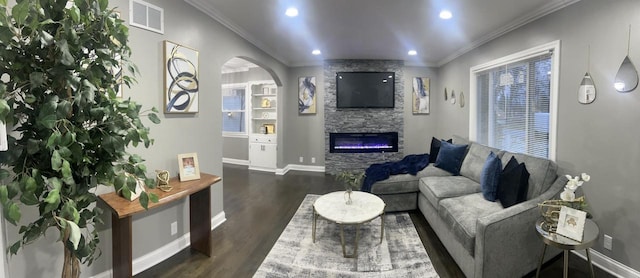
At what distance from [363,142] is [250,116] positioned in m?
2.81

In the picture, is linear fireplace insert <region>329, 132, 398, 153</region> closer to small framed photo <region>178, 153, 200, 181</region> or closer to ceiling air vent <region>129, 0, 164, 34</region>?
small framed photo <region>178, 153, 200, 181</region>

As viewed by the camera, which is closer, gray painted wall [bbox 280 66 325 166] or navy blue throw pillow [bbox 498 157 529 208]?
navy blue throw pillow [bbox 498 157 529 208]

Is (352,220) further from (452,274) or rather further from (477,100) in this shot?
(477,100)

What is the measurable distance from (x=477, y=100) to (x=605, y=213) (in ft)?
8.45

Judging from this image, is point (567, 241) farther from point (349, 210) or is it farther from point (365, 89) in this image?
point (365, 89)

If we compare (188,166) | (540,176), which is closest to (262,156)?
(188,166)

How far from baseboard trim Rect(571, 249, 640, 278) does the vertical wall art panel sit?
4.10m

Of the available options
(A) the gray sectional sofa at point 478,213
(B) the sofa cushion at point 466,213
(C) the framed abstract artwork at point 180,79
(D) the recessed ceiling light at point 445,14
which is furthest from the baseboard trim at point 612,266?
(C) the framed abstract artwork at point 180,79

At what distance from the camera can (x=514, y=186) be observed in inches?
101

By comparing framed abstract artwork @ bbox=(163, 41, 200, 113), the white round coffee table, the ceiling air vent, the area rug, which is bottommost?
the area rug

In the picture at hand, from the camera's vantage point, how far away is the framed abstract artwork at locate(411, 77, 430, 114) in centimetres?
618

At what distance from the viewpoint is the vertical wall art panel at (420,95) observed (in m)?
6.18

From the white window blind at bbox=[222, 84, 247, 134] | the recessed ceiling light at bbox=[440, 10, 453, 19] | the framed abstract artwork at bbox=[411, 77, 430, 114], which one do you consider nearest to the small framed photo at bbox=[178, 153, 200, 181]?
the recessed ceiling light at bbox=[440, 10, 453, 19]

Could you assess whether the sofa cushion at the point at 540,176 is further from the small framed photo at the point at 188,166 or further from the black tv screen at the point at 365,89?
the black tv screen at the point at 365,89
